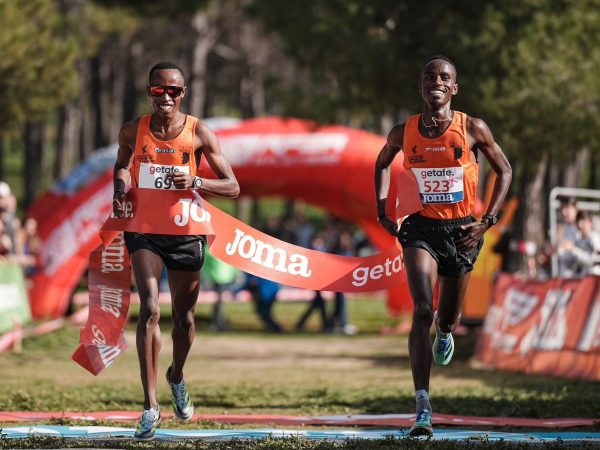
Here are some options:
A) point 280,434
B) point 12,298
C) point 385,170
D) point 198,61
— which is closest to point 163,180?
point 385,170

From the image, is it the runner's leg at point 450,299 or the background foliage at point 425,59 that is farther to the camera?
the background foliage at point 425,59

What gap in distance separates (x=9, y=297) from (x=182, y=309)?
10.1 metres

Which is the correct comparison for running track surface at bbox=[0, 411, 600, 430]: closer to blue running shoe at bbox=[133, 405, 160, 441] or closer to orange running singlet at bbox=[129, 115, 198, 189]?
blue running shoe at bbox=[133, 405, 160, 441]

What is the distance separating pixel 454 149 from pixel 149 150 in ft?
6.13

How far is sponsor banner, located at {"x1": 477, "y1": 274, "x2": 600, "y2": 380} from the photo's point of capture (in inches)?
521

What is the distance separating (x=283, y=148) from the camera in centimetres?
2311

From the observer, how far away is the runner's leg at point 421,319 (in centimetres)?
781

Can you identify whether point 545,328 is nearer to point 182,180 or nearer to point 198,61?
point 182,180

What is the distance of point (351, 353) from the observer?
17812 millimetres

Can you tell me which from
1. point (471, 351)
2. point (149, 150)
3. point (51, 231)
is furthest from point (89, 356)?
point (51, 231)

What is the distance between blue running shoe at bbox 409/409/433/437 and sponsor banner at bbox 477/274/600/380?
575 cm

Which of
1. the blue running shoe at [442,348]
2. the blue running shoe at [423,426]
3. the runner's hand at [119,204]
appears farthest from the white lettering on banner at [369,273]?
the runner's hand at [119,204]

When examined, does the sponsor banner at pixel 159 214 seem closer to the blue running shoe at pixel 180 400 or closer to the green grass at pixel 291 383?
the blue running shoe at pixel 180 400

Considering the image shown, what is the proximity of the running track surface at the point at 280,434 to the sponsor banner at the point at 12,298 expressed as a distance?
31.0 feet
